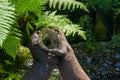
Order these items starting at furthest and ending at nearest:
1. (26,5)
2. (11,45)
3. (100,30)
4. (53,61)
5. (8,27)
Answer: (100,30)
(26,5)
(11,45)
(8,27)
(53,61)

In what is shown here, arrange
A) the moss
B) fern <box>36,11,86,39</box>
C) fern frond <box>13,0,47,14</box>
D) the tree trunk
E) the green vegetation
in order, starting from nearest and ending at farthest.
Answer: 1. the tree trunk
2. the green vegetation
3. fern frond <box>13,0,47,14</box>
4. fern <box>36,11,86,39</box>
5. the moss

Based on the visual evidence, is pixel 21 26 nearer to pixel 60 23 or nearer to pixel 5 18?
pixel 60 23

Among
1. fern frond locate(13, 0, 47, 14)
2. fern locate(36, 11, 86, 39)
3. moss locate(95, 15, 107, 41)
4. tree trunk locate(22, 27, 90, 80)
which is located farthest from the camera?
moss locate(95, 15, 107, 41)

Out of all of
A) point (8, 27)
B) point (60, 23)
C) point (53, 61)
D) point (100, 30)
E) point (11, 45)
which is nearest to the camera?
point (53, 61)

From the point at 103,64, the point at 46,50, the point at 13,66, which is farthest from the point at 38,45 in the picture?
the point at 103,64

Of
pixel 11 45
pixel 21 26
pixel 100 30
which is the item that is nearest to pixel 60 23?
pixel 21 26

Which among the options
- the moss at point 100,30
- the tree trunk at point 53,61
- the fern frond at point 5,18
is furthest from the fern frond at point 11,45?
the moss at point 100,30

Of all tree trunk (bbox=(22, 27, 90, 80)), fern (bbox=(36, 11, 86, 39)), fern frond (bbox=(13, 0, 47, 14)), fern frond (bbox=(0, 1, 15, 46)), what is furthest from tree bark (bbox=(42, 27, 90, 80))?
fern (bbox=(36, 11, 86, 39))

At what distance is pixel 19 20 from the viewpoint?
9.62 feet

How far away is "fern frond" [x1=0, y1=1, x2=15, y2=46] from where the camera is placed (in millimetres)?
2408

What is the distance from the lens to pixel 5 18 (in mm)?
2490

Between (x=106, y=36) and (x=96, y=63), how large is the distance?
2.61ft

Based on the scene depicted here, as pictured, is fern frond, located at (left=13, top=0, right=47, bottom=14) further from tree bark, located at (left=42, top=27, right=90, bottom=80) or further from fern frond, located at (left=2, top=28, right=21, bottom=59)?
tree bark, located at (left=42, top=27, right=90, bottom=80)

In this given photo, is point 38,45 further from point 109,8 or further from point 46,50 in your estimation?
point 109,8
